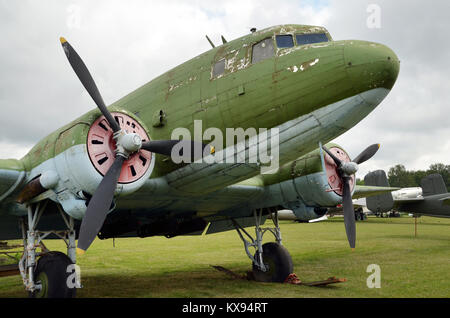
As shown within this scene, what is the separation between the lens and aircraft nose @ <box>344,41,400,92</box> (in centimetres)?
573

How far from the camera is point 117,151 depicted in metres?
6.22

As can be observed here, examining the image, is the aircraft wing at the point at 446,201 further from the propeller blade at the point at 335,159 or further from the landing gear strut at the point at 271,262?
the propeller blade at the point at 335,159

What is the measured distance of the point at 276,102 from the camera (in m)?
6.45

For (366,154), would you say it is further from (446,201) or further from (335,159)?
(446,201)

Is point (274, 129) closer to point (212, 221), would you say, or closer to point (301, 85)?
point (301, 85)

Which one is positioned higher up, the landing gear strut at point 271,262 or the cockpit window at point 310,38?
the cockpit window at point 310,38

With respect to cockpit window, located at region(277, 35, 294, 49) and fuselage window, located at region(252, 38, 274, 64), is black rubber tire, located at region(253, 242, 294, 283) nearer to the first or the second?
fuselage window, located at region(252, 38, 274, 64)

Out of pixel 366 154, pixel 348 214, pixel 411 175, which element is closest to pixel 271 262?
pixel 348 214

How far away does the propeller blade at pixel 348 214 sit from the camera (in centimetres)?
964

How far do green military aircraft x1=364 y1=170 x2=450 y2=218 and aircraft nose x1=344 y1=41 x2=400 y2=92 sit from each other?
2324 cm

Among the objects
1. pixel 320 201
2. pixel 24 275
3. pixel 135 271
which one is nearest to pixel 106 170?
pixel 24 275

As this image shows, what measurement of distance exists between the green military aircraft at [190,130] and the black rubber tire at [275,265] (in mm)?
3694

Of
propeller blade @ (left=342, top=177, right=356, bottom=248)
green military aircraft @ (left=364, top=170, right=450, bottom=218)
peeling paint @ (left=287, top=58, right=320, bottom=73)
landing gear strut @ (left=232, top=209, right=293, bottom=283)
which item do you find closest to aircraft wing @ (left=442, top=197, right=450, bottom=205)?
green military aircraft @ (left=364, top=170, right=450, bottom=218)

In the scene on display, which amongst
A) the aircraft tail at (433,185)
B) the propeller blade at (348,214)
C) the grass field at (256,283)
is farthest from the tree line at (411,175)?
the propeller blade at (348,214)
